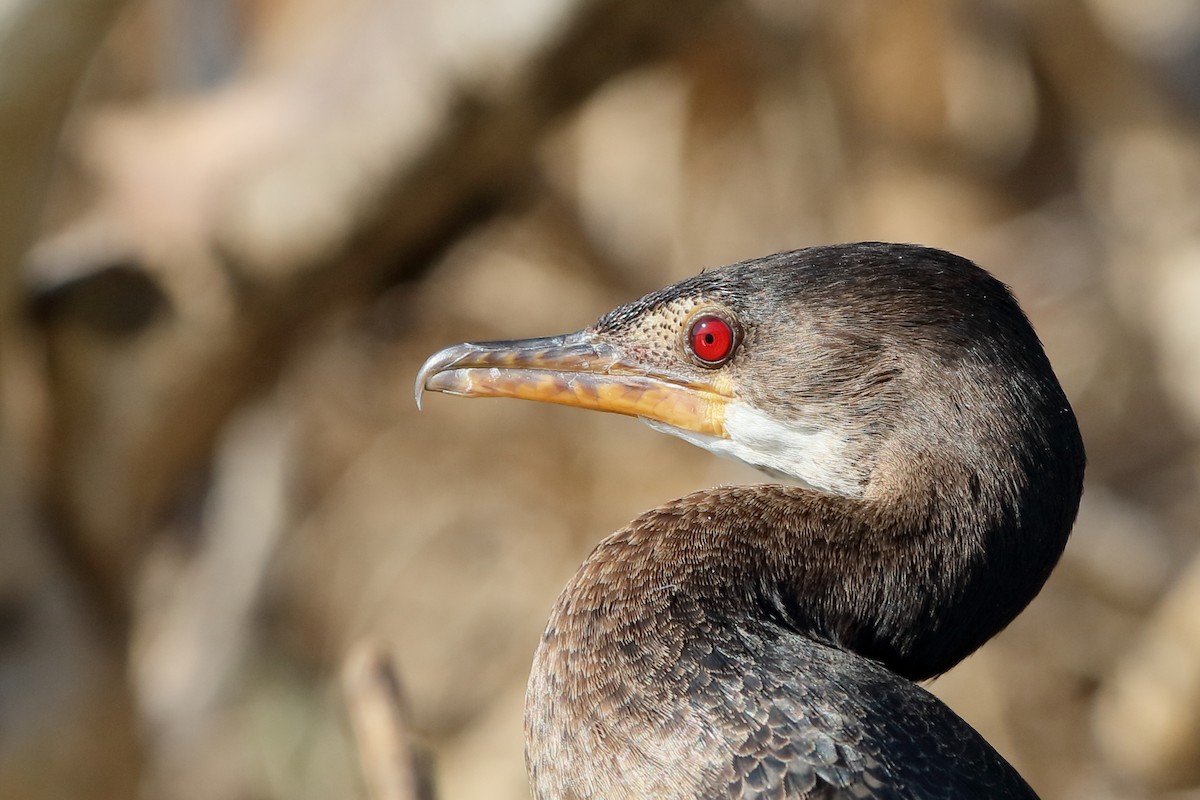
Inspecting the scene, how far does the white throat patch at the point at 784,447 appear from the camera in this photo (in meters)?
2.23

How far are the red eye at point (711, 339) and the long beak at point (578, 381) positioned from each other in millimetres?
42

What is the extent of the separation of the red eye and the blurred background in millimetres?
803

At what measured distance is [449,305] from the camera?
272 inches

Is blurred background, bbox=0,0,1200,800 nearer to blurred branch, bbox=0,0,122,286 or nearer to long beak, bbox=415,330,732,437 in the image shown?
blurred branch, bbox=0,0,122,286

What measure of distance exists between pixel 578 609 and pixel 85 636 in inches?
123

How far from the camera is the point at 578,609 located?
204 cm

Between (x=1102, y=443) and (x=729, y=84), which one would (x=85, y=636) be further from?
(x=1102, y=443)

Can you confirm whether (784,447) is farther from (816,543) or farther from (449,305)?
(449,305)

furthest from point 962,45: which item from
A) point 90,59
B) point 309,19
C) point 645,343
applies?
point 645,343

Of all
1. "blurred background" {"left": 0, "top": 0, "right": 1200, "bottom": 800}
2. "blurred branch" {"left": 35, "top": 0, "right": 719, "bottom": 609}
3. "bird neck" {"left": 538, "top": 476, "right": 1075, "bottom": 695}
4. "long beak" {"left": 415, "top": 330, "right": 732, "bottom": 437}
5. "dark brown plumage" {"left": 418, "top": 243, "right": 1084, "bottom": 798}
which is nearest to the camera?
"dark brown plumage" {"left": 418, "top": 243, "right": 1084, "bottom": 798}

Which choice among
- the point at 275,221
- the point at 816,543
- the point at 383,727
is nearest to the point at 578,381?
the point at 816,543

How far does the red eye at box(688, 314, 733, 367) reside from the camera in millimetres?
Result: 2320

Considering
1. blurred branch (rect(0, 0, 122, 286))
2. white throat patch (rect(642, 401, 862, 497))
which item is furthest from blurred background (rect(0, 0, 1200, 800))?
white throat patch (rect(642, 401, 862, 497))

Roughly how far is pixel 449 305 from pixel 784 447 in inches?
187
